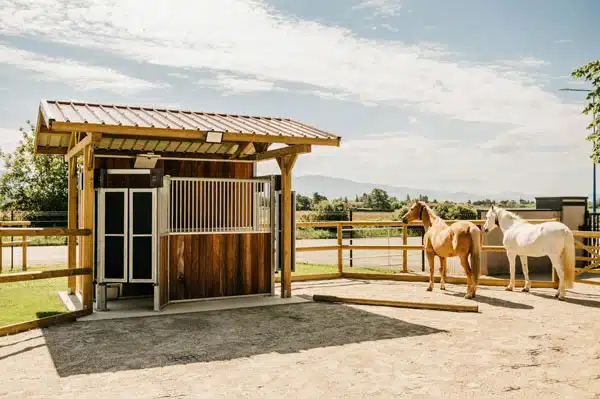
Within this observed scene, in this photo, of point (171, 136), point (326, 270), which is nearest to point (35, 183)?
point (326, 270)

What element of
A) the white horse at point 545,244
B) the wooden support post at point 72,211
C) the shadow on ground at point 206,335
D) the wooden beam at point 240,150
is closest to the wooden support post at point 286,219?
the wooden beam at point 240,150

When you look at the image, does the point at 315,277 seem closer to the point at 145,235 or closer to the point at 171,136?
the point at 145,235

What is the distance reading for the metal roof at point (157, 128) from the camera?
6902 millimetres

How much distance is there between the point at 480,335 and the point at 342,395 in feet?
8.64

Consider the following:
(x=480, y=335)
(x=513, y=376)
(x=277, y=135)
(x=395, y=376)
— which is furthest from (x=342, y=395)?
(x=277, y=135)

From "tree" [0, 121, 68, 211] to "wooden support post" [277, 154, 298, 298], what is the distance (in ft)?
75.9

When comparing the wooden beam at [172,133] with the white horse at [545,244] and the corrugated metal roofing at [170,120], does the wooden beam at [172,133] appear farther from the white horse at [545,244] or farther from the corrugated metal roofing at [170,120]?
the white horse at [545,244]

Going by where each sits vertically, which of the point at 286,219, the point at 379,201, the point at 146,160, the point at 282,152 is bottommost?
the point at 286,219

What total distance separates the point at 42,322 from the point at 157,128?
272 centimetres

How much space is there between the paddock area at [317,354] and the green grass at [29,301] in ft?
3.13

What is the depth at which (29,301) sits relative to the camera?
8.32 m

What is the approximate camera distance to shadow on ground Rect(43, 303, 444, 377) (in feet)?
17.0

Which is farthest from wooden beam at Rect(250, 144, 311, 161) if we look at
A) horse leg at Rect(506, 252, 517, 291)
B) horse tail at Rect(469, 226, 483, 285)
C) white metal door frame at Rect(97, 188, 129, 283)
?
horse leg at Rect(506, 252, 517, 291)

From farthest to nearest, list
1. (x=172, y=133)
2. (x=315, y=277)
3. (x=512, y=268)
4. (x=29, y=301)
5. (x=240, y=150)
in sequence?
1. (x=315, y=277)
2. (x=512, y=268)
3. (x=240, y=150)
4. (x=29, y=301)
5. (x=172, y=133)
